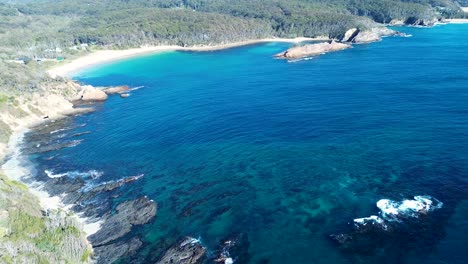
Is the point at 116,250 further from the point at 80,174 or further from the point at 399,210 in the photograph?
the point at 399,210

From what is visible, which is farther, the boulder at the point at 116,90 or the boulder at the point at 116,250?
the boulder at the point at 116,90

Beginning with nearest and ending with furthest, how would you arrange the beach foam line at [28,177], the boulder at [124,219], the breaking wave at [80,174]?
the boulder at [124,219], the beach foam line at [28,177], the breaking wave at [80,174]

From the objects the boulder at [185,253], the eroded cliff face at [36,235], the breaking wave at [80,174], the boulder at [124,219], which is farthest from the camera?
the breaking wave at [80,174]

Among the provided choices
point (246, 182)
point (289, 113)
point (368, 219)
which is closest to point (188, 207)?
point (246, 182)

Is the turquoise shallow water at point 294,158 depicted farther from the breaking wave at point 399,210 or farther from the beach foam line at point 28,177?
the beach foam line at point 28,177

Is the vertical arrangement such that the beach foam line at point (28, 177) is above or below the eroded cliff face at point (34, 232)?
below

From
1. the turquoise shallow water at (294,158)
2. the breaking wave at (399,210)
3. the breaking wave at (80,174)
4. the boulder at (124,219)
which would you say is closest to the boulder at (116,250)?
the boulder at (124,219)

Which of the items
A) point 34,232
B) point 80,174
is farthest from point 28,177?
point 34,232
